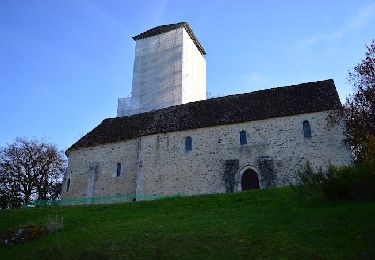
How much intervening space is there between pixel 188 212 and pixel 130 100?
27.9 metres

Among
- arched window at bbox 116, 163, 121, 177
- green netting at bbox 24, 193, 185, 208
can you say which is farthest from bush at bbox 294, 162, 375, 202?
arched window at bbox 116, 163, 121, 177

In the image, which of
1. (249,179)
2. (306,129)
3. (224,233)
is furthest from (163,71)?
(224,233)

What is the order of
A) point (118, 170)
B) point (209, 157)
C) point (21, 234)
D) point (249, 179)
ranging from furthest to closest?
point (118, 170)
point (209, 157)
point (249, 179)
point (21, 234)

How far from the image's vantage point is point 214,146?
2814 centimetres

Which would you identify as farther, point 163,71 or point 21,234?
point 163,71

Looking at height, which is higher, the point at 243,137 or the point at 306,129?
the point at 306,129

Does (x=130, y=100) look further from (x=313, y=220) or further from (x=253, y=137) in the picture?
(x=313, y=220)

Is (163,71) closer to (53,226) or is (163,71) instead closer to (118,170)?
(118,170)

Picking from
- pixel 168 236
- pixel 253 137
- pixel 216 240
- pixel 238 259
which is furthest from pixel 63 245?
pixel 253 137

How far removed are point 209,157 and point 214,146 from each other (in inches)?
34.8

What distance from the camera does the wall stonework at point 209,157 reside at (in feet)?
84.0

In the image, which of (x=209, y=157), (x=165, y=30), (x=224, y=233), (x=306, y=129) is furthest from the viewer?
(x=165, y=30)

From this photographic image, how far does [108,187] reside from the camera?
30969 millimetres

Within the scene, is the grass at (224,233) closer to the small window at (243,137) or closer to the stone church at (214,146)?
the stone church at (214,146)
